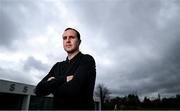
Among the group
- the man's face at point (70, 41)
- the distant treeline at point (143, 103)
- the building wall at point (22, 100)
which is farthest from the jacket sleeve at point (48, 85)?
the distant treeline at point (143, 103)

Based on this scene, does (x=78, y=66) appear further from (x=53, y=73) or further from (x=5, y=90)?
(x=5, y=90)

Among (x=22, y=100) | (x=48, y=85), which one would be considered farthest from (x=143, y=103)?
(x=48, y=85)

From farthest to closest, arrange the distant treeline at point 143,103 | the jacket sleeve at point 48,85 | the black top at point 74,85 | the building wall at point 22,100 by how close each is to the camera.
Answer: the distant treeline at point 143,103, the building wall at point 22,100, the jacket sleeve at point 48,85, the black top at point 74,85

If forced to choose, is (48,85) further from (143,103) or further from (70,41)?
(143,103)

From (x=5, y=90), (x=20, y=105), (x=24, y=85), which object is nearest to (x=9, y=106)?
(x=20, y=105)

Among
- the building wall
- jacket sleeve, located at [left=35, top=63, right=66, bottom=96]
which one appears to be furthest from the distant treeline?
jacket sleeve, located at [left=35, top=63, right=66, bottom=96]

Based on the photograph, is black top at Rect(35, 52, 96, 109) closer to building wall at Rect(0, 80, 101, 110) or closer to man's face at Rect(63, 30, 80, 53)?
man's face at Rect(63, 30, 80, 53)

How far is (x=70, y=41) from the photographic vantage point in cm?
181

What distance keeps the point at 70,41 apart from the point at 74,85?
0.44 m

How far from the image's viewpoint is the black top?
154 centimetres

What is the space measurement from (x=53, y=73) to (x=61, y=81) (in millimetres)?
389

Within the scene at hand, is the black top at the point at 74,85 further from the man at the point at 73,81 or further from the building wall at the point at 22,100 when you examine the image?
the building wall at the point at 22,100

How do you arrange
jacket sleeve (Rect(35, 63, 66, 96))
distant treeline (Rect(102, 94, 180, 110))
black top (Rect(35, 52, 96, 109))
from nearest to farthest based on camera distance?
black top (Rect(35, 52, 96, 109))
jacket sleeve (Rect(35, 63, 66, 96))
distant treeline (Rect(102, 94, 180, 110))

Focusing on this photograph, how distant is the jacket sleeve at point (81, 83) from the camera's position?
1.57 meters
